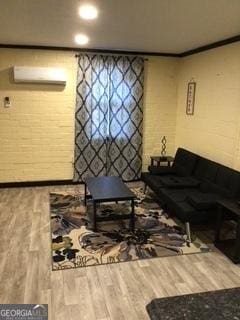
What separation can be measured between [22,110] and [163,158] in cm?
252

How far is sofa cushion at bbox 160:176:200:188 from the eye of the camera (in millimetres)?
4086

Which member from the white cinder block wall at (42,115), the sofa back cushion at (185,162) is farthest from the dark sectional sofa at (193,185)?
the white cinder block wall at (42,115)

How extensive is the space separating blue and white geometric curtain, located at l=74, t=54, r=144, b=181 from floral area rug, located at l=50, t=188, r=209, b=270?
1.18 meters

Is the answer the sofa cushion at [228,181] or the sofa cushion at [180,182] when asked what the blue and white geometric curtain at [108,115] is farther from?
the sofa cushion at [228,181]

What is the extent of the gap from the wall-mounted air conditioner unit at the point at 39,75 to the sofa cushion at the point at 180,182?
7.63ft

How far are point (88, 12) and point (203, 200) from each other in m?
2.23

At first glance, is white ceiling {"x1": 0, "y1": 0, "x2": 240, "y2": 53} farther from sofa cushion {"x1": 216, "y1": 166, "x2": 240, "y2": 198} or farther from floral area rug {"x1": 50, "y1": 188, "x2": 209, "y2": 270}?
floral area rug {"x1": 50, "y1": 188, "x2": 209, "y2": 270}

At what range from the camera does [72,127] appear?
5.27m

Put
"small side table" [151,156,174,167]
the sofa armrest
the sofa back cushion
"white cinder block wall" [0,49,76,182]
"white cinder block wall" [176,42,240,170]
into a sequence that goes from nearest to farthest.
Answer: "white cinder block wall" [176,42,240,170] < the sofa back cushion < the sofa armrest < "white cinder block wall" [0,49,76,182] < "small side table" [151,156,174,167]

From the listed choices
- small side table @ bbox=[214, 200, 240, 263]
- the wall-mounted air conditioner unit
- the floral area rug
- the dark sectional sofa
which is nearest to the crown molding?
the wall-mounted air conditioner unit

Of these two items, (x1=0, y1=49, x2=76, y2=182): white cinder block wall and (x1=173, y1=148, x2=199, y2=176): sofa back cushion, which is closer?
(x1=173, y1=148, x2=199, y2=176): sofa back cushion

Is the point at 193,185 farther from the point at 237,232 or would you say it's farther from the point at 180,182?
the point at 237,232

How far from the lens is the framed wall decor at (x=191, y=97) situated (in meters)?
5.02

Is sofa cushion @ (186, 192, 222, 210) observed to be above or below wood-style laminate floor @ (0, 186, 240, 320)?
above
